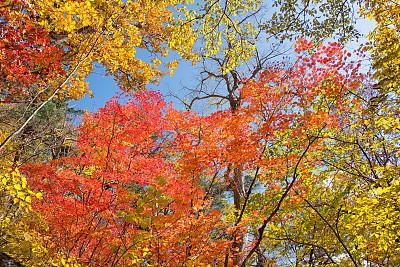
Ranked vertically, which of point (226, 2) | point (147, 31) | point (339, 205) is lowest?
point (339, 205)

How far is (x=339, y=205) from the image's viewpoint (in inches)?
247

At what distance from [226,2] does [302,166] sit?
16.5 feet

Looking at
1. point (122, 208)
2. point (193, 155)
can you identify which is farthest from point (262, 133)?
point (122, 208)

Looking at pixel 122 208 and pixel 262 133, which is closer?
pixel 262 133

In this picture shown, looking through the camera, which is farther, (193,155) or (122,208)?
(122,208)

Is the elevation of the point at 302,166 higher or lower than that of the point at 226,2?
lower

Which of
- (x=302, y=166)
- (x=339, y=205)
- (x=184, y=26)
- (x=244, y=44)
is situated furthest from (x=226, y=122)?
(x=339, y=205)

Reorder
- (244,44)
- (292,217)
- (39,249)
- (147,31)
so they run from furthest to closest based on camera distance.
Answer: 1. (147,31)
2. (292,217)
3. (244,44)
4. (39,249)

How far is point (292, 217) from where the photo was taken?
8.10 m

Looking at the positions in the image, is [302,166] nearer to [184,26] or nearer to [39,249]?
[184,26]

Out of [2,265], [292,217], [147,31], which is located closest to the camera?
[2,265]

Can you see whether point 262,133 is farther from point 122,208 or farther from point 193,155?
point 122,208

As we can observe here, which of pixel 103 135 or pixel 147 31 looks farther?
pixel 147 31

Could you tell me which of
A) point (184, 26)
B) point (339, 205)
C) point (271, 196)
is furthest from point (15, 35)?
point (339, 205)
